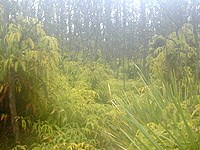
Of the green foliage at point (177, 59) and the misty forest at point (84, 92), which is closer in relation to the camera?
the misty forest at point (84, 92)

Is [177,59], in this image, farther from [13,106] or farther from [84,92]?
[13,106]

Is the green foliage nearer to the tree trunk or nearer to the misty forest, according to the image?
the misty forest

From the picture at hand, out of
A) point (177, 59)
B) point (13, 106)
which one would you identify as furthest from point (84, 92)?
point (177, 59)

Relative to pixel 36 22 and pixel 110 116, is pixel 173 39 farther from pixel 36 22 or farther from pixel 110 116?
pixel 36 22

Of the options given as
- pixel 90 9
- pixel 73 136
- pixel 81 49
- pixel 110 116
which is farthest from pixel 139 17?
pixel 73 136

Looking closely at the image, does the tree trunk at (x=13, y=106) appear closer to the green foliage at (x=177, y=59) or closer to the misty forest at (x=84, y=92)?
the misty forest at (x=84, y=92)

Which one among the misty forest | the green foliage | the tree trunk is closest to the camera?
the misty forest

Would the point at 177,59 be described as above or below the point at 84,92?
above

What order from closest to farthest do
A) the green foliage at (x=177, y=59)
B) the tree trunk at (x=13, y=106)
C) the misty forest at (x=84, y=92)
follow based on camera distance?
the misty forest at (x=84, y=92), the tree trunk at (x=13, y=106), the green foliage at (x=177, y=59)

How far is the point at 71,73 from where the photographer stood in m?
4.83

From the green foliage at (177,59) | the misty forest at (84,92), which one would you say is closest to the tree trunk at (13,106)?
the misty forest at (84,92)

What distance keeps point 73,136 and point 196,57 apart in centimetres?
215

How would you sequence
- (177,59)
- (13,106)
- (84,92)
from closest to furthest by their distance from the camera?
(13,106) → (84,92) → (177,59)

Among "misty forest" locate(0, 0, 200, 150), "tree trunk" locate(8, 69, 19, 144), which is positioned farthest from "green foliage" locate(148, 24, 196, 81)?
"tree trunk" locate(8, 69, 19, 144)
